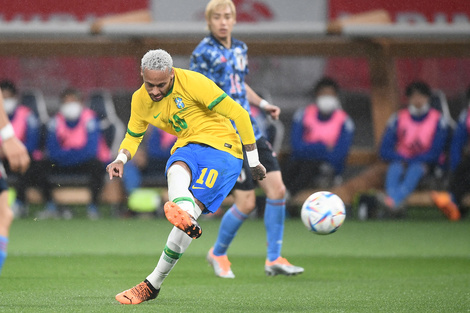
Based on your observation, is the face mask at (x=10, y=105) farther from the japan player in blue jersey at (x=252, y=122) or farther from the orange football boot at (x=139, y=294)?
the orange football boot at (x=139, y=294)

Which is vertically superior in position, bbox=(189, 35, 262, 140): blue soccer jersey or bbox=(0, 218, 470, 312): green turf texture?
bbox=(189, 35, 262, 140): blue soccer jersey

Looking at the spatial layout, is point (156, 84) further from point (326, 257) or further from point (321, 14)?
point (321, 14)

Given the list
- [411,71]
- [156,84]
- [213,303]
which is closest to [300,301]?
[213,303]

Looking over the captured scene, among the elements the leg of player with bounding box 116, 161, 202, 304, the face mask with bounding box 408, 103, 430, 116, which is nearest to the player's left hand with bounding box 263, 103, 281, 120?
the leg of player with bounding box 116, 161, 202, 304

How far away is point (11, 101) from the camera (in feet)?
45.2

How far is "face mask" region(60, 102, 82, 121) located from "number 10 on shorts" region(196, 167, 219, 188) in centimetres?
801

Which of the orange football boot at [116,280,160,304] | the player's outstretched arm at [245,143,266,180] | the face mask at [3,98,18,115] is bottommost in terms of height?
the face mask at [3,98,18,115]

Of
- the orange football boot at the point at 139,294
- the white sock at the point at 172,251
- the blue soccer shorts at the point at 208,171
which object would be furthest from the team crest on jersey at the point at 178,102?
the orange football boot at the point at 139,294

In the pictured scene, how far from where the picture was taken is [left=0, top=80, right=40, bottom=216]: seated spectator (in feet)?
44.4

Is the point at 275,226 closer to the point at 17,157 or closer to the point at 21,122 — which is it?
the point at 17,157

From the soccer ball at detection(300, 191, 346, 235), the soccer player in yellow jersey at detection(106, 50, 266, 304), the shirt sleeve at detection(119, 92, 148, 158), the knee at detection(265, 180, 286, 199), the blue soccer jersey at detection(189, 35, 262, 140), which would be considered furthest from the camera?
the knee at detection(265, 180, 286, 199)

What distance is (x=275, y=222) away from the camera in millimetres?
7527

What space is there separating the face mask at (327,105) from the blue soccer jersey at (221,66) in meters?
6.10

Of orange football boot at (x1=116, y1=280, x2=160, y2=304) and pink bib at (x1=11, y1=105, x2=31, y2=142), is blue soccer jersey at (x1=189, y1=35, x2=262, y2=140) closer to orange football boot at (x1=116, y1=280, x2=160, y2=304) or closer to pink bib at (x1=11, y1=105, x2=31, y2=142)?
orange football boot at (x1=116, y1=280, x2=160, y2=304)
